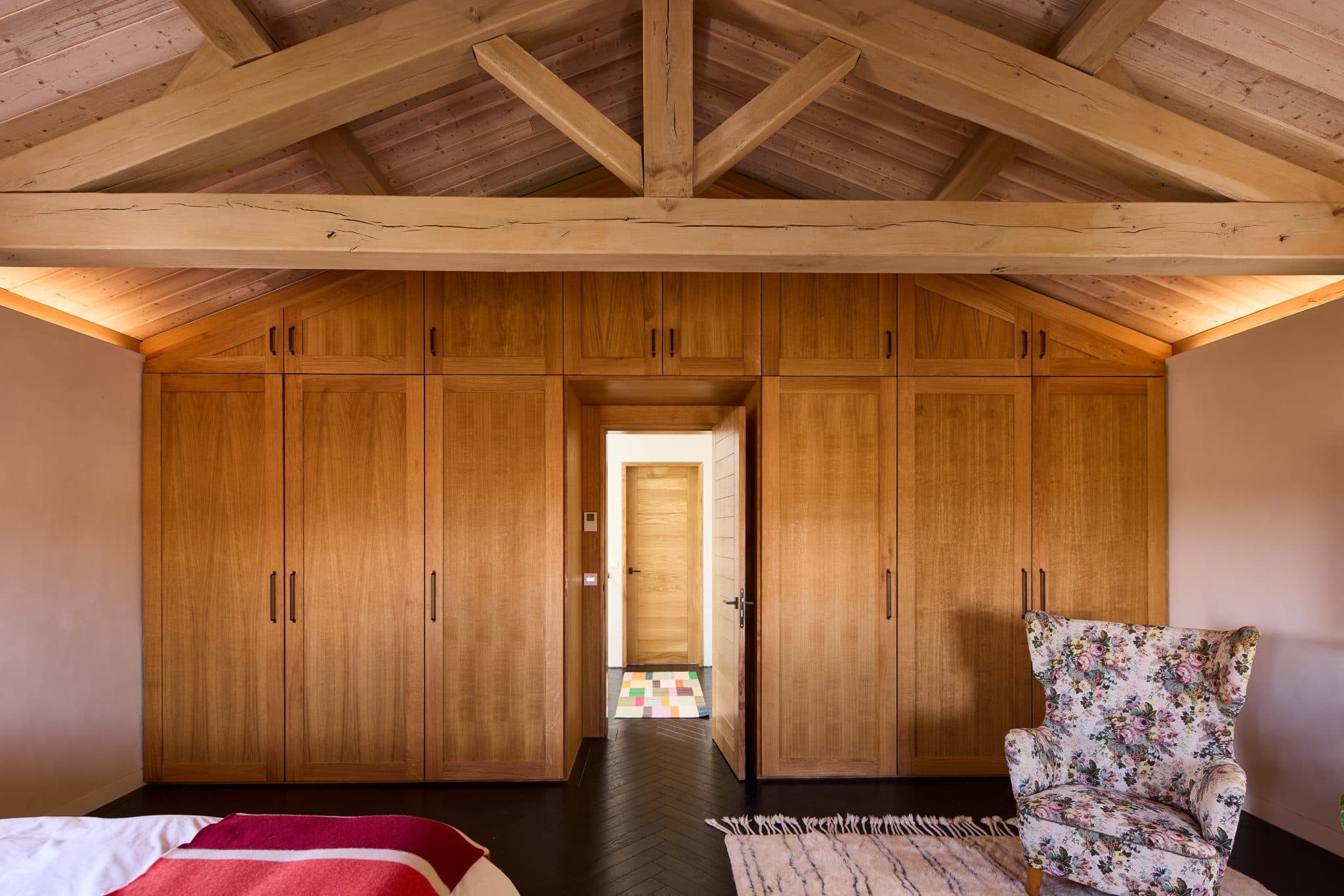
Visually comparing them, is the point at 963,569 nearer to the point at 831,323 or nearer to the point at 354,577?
the point at 831,323

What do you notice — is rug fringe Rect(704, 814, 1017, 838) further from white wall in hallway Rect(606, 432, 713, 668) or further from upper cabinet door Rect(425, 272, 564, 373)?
white wall in hallway Rect(606, 432, 713, 668)

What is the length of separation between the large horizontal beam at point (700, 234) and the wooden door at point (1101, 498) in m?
1.47

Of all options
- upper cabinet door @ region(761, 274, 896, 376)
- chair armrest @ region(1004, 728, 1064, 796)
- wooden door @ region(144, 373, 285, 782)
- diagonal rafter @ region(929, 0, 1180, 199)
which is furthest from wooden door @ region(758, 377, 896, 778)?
wooden door @ region(144, 373, 285, 782)

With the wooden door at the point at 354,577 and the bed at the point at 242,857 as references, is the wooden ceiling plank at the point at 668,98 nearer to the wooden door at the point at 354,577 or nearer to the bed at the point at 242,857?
the wooden door at the point at 354,577

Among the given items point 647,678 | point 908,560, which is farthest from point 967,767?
point 647,678

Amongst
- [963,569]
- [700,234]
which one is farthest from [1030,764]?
[700,234]

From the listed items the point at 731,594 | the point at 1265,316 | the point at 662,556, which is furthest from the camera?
the point at 662,556

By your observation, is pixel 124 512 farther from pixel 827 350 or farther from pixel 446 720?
pixel 827 350

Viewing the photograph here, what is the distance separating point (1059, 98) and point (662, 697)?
4.66 metres

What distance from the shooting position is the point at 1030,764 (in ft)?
9.82

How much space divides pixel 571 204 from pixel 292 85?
100 cm

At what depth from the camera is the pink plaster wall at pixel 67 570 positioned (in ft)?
10.7

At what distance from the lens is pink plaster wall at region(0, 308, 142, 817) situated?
3.26 metres

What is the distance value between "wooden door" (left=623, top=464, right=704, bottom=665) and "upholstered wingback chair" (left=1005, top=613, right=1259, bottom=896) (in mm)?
4024
